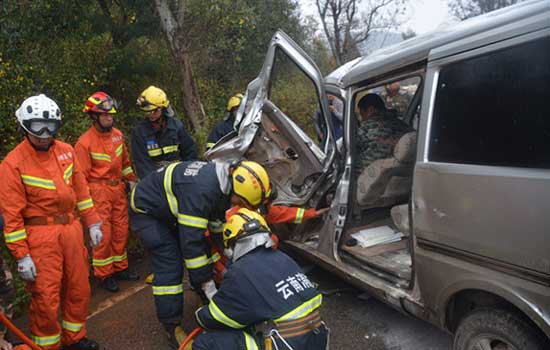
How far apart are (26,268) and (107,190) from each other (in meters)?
1.52

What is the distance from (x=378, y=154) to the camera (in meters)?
3.79

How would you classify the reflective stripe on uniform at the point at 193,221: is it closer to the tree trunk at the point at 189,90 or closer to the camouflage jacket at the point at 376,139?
the camouflage jacket at the point at 376,139

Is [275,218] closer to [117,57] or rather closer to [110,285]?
[110,285]

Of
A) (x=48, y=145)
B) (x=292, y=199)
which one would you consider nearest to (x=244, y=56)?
(x=292, y=199)

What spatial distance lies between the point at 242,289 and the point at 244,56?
9431 millimetres

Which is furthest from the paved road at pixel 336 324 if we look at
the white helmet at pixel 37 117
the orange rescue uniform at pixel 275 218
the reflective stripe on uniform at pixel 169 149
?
the white helmet at pixel 37 117

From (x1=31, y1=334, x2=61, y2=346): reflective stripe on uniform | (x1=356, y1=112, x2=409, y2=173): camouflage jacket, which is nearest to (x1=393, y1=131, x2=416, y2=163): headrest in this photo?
(x1=356, y1=112, x2=409, y2=173): camouflage jacket

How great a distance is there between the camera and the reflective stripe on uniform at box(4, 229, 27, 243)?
9.05ft

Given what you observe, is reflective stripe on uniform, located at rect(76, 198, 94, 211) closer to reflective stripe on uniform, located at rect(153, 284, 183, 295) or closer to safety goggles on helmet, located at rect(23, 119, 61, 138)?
safety goggles on helmet, located at rect(23, 119, 61, 138)

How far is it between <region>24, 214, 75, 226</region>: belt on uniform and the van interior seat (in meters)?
2.25

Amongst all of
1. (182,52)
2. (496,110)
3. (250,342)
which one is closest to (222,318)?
(250,342)

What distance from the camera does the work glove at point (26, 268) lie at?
275 centimetres

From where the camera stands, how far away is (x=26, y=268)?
9.02ft

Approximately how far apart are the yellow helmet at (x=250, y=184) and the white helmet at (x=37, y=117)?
1319mm
